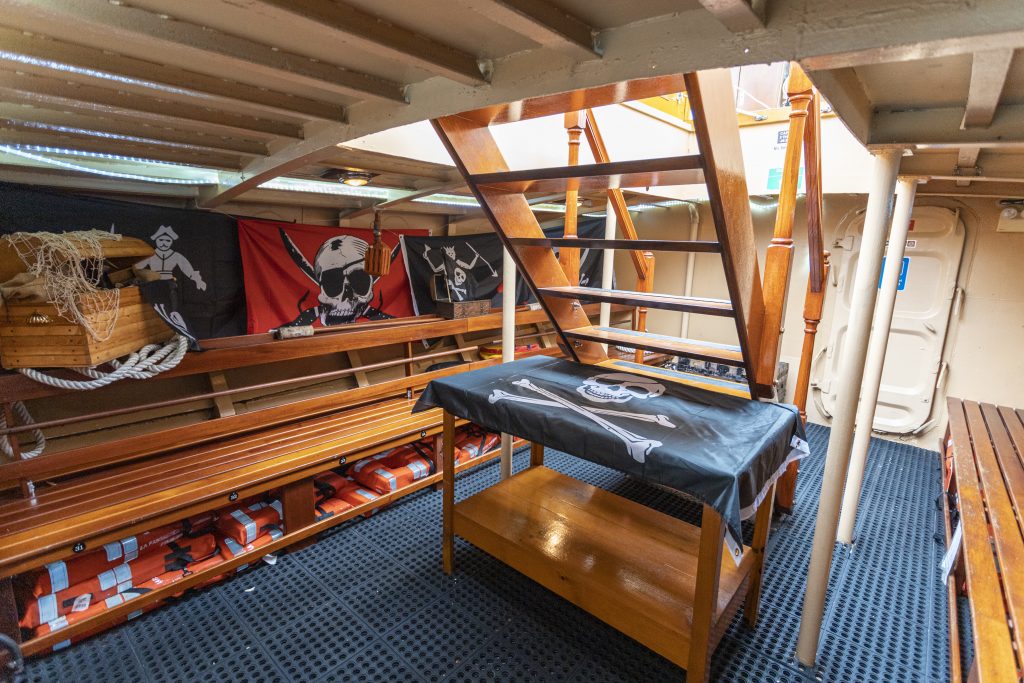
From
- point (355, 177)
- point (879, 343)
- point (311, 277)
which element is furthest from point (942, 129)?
point (311, 277)

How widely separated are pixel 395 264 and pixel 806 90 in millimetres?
3282

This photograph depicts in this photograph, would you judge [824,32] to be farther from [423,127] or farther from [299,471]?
[299,471]

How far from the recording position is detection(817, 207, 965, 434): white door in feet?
14.8

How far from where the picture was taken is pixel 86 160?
2.60m

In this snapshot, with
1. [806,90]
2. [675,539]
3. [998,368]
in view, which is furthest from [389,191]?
[998,368]

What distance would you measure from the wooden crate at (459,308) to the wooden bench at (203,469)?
53 centimetres

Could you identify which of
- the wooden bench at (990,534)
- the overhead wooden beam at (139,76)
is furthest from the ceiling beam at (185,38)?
the wooden bench at (990,534)

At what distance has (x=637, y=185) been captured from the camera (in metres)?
1.94

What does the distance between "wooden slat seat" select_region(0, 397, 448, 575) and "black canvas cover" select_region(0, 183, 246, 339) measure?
2.80ft

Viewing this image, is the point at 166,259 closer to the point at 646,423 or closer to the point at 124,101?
the point at 124,101

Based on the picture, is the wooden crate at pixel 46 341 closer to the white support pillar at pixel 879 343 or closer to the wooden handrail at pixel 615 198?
the wooden handrail at pixel 615 198

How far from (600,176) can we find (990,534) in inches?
92.7

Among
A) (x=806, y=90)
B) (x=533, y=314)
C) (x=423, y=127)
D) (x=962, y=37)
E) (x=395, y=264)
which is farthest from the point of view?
(x=533, y=314)

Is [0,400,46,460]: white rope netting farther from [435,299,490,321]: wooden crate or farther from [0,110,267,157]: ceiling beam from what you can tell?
[435,299,490,321]: wooden crate
